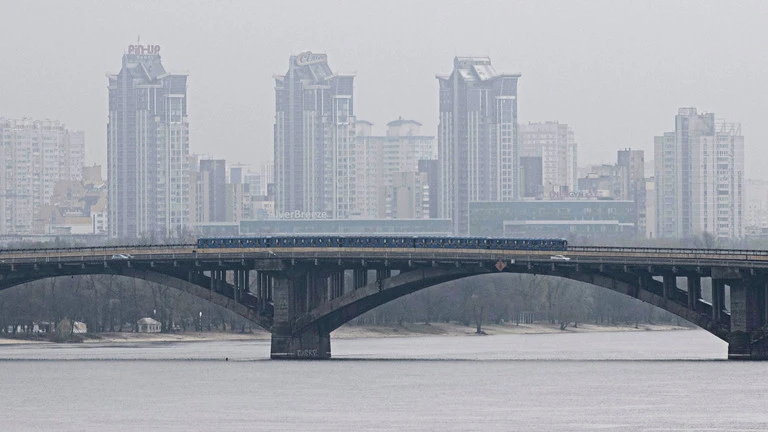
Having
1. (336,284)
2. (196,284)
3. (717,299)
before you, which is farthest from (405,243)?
(717,299)

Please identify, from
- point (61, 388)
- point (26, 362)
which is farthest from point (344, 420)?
point (26, 362)

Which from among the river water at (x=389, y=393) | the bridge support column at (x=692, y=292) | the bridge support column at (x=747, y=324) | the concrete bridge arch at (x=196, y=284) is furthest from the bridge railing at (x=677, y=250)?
the concrete bridge arch at (x=196, y=284)

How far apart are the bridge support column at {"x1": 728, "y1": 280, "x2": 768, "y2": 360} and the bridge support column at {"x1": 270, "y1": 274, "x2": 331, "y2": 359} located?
34464mm

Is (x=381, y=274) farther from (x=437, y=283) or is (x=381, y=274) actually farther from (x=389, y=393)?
(x=389, y=393)

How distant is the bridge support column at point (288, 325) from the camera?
6742 inches

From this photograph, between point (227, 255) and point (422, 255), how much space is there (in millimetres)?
16230

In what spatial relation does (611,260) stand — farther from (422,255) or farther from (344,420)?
(344,420)

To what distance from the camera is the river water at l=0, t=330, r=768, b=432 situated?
115312 millimetres

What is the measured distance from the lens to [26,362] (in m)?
175

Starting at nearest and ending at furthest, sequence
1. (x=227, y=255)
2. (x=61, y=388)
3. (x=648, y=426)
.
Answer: (x=648, y=426) → (x=61, y=388) → (x=227, y=255)

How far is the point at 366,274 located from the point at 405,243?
4.41 metres

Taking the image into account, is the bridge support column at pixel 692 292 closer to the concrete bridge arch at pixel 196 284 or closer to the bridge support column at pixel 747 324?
the bridge support column at pixel 747 324

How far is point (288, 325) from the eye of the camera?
171250mm

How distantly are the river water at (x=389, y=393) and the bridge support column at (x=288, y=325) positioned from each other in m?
2.08
